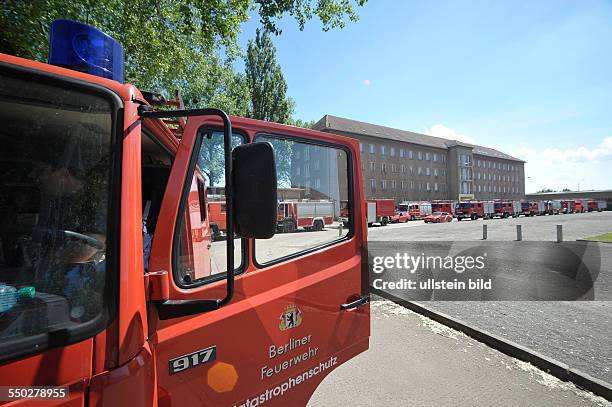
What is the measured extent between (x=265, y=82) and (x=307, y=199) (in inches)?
1037

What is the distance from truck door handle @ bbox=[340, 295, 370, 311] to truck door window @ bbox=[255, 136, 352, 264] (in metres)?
0.50

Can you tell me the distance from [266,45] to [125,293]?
29443 mm

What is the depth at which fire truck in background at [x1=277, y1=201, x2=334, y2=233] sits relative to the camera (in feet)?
6.97

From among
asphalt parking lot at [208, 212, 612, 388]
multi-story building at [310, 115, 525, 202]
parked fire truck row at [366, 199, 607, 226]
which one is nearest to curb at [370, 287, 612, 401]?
asphalt parking lot at [208, 212, 612, 388]

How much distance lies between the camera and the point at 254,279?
191cm

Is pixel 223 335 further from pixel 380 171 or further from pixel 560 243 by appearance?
pixel 380 171

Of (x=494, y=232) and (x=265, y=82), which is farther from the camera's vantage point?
(x=265, y=82)

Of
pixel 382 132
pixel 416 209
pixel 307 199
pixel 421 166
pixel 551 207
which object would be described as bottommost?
pixel 551 207

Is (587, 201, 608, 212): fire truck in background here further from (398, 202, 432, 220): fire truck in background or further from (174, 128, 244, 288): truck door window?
(174, 128, 244, 288): truck door window

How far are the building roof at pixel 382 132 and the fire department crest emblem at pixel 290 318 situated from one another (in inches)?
2188

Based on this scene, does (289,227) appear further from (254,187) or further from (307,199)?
(254,187)

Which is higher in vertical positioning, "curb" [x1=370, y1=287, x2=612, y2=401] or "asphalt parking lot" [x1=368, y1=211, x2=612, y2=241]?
"curb" [x1=370, y1=287, x2=612, y2=401]

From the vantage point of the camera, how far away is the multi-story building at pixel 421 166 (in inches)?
2571

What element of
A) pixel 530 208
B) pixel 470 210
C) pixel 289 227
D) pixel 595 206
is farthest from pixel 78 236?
pixel 595 206
